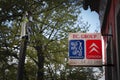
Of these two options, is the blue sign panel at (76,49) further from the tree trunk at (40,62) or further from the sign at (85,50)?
the tree trunk at (40,62)

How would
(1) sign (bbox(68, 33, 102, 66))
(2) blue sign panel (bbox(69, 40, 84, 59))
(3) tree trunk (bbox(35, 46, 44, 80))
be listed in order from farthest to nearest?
(3) tree trunk (bbox(35, 46, 44, 80)) → (2) blue sign panel (bbox(69, 40, 84, 59)) → (1) sign (bbox(68, 33, 102, 66))

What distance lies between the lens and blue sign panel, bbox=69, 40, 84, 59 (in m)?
8.42

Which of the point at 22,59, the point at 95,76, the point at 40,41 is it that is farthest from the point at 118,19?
the point at 95,76

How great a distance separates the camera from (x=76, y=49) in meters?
8.57

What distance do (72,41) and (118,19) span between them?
1379 mm

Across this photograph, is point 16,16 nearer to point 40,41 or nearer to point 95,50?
point 95,50

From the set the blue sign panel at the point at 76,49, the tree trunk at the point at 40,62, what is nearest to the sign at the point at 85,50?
the blue sign panel at the point at 76,49

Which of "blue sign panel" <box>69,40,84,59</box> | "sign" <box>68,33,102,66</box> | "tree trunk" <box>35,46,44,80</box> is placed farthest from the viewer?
"tree trunk" <box>35,46,44,80</box>

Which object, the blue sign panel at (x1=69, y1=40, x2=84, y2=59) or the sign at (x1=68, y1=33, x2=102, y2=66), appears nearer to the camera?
the sign at (x1=68, y1=33, x2=102, y2=66)

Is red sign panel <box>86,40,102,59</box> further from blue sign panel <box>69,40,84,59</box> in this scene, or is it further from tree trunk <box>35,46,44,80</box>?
tree trunk <box>35,46,44,80</box>

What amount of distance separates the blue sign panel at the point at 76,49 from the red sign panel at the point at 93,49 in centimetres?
15

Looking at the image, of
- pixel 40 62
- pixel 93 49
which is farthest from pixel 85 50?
pixel 40 62

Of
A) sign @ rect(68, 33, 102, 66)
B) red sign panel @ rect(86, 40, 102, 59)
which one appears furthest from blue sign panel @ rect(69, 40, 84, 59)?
red sign panel @ rect(86, 40, 102, 59)

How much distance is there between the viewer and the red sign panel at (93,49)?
845cm
